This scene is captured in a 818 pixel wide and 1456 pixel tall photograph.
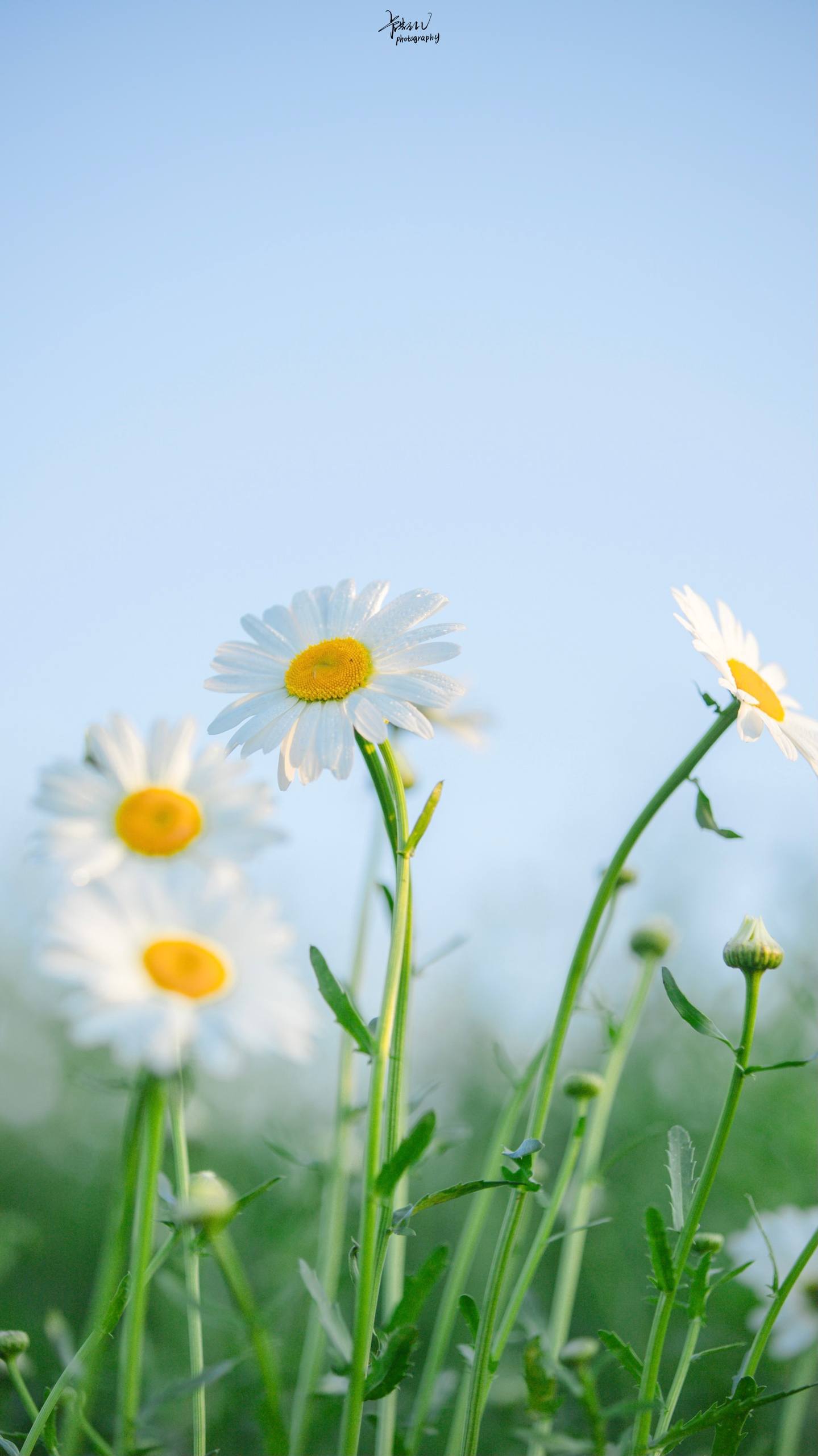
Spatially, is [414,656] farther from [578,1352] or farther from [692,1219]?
[578,1352]

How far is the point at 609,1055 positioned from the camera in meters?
0.92

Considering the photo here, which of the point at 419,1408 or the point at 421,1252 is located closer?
the point at 419,1408

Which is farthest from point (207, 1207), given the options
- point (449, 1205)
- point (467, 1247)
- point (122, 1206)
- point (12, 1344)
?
point (449, 1205)

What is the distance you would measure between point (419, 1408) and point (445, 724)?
743mm

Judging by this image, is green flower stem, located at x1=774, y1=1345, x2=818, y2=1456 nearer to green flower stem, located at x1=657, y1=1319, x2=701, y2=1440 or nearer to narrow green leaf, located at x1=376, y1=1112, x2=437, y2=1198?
green flower stem, located at x1=657, y1=1319, x2=701, y2=1440

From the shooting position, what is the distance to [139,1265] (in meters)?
0.52

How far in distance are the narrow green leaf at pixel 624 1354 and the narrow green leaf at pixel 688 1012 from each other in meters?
0.20

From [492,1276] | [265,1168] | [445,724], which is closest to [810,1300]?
[492,1276]

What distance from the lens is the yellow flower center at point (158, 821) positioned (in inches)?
20.6

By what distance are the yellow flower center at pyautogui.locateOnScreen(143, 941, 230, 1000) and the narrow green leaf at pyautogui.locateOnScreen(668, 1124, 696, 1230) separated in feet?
1.25

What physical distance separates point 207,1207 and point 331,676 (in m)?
0.32

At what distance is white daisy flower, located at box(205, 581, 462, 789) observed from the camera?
653 mm

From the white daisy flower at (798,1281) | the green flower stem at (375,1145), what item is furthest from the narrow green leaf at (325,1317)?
the white daisy flower at (798,1281)

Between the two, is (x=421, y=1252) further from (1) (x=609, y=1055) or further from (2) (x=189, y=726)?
(2) (x=189, y=726)
